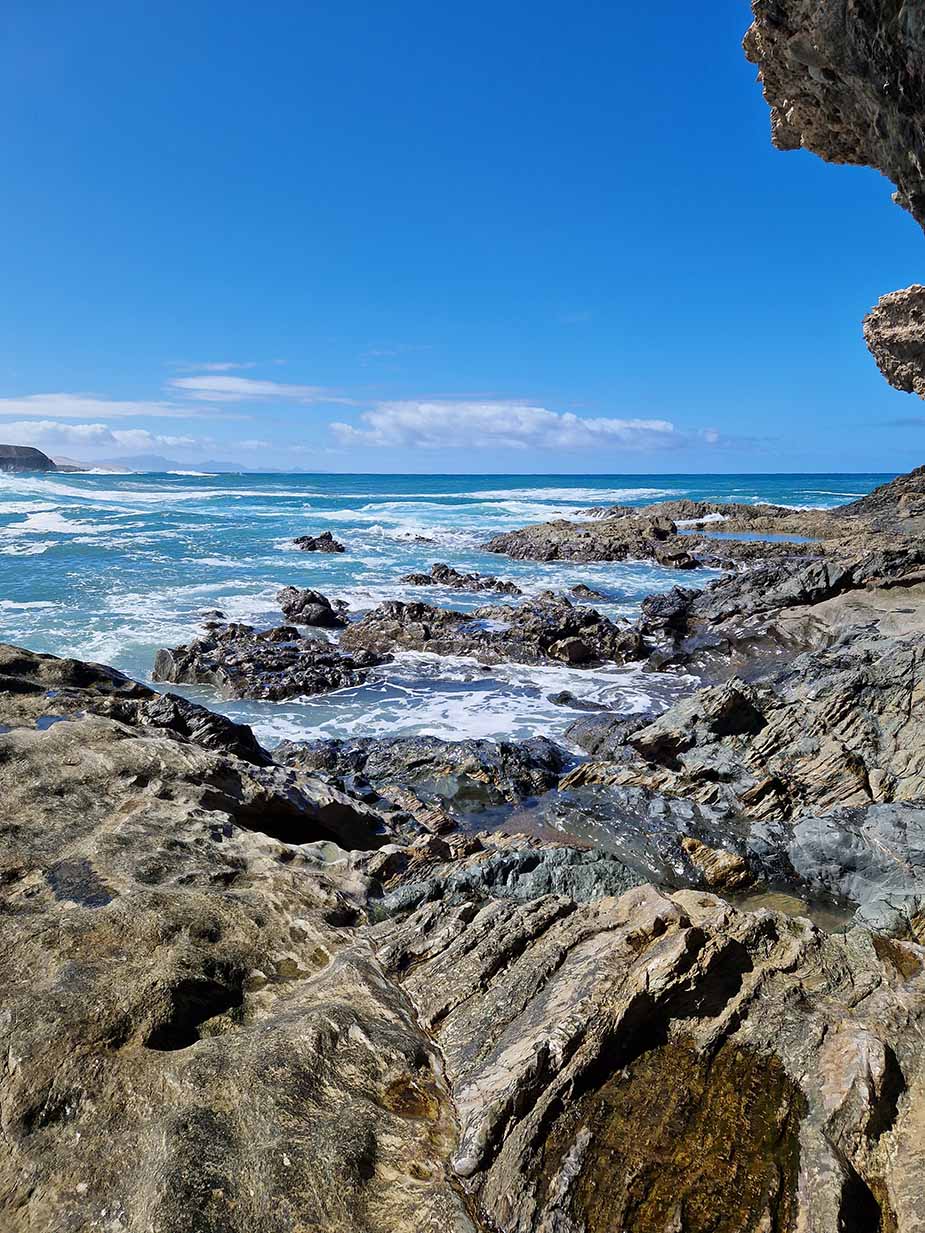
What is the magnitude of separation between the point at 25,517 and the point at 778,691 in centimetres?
5116

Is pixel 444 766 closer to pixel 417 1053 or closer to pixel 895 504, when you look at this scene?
pixel 417 1053

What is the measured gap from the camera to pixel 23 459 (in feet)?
426

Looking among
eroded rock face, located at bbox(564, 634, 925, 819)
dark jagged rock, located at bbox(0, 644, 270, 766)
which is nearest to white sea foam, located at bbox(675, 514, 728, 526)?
eroded rock face, located at bbox(564, 634, 925, 819)

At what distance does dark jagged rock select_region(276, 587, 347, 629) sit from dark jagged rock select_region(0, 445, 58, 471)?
124m

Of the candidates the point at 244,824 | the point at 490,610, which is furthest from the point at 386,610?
the point at 244,824

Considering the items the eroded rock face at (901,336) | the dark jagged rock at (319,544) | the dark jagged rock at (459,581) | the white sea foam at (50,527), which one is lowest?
the dark jagged rock at (459,581)

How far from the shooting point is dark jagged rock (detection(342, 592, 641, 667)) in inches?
710

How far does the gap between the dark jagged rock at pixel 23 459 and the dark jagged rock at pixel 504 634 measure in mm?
127572

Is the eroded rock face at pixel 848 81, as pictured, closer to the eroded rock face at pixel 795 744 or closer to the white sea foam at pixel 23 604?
the eroded rock face at pixel 795 744

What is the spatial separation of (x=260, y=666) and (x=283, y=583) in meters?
12.4

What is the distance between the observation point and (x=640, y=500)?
77188 mm

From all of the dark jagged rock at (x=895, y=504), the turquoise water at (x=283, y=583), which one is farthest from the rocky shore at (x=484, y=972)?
the dark jagged rock at (x=895, y=504)

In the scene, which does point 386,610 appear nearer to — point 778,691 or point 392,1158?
point 778,691

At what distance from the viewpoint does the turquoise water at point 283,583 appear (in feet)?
48.5
